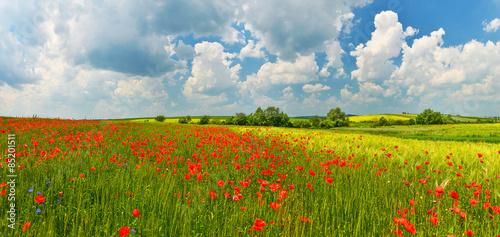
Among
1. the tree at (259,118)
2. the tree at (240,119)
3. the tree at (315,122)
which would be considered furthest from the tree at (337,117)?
the tree at (240,119)

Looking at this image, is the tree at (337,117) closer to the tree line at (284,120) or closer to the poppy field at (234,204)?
the tree line at (284,120)

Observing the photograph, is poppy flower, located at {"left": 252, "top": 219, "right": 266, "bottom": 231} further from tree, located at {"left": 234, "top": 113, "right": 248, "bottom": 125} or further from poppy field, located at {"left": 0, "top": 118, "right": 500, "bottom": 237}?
tree, located at {"left": 234, "top": 113, "right": 248, "bottom": 125}

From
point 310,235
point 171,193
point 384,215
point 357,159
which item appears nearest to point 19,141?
point 171,193

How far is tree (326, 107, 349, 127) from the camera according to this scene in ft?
229

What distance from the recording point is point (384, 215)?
2.93 metres

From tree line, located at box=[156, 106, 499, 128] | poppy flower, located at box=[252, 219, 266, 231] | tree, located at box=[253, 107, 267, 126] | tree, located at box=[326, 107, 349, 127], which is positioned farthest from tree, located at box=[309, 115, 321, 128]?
poppy flower, located at box=[252, 219, 266, 231]

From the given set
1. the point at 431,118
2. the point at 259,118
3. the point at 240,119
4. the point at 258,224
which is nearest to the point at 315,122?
the point at 259,118

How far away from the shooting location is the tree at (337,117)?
69675 millimetres

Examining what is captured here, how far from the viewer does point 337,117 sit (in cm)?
7250

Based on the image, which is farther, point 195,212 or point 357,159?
point 357,159

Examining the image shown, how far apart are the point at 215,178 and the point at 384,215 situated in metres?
2.65

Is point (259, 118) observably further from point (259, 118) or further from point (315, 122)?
point (315, 122)

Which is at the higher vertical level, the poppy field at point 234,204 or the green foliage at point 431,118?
the green foliage at point 431,118

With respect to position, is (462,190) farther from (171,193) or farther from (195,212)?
(171,193)
